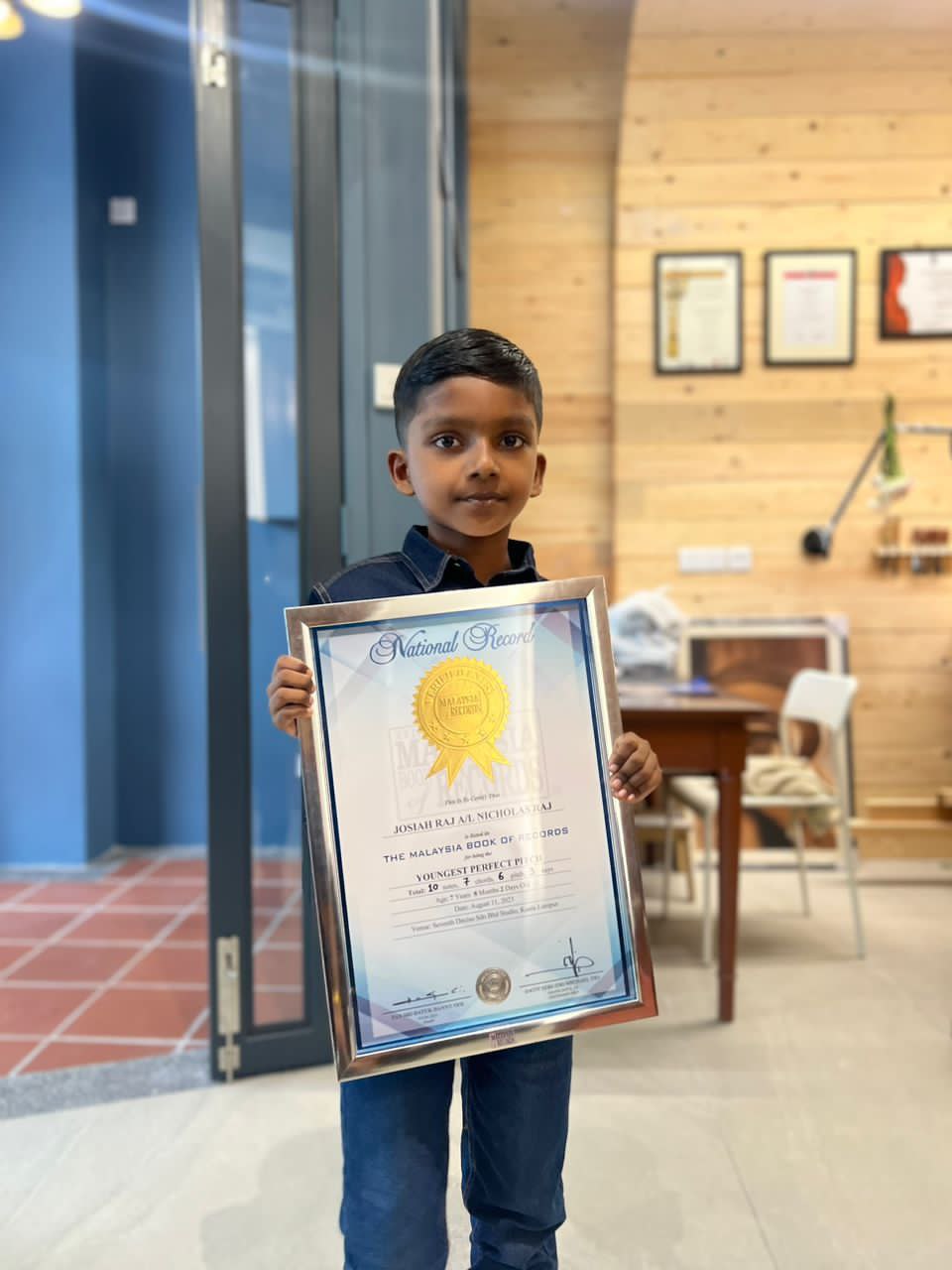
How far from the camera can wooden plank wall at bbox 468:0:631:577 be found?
162 inches

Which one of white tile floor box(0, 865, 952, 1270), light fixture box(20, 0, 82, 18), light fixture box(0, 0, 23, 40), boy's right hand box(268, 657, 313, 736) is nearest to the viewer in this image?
boy's right hand box(268, 657, 313, 736)

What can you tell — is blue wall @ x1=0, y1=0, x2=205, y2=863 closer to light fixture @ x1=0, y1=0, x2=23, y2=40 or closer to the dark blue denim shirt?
light fixture @ x1=0, y1=0, x2=23, y2=40

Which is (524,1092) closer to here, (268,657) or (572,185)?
(268,657)

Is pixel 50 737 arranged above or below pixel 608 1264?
above

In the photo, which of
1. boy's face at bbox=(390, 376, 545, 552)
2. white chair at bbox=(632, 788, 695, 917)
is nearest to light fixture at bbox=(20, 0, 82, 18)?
boy's face at bbox=(390, 376, 545, 552)

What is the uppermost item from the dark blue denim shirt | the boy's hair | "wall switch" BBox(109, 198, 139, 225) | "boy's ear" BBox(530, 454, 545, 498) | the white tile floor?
"wall switch" BBox(109, 198, 139, 225)

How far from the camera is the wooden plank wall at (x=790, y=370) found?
13.3 feet

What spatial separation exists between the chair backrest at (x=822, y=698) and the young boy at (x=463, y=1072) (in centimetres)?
212

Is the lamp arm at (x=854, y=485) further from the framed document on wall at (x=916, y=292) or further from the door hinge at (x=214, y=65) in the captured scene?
the door hinge at (x=214, y=65)

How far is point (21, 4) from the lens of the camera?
3588mm

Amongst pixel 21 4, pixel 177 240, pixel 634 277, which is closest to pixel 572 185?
pixel 634 277

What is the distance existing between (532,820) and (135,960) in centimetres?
218

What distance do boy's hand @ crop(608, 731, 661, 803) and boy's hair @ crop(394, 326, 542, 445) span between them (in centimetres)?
37

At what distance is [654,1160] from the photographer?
179 centimetres
